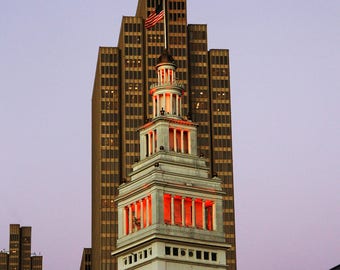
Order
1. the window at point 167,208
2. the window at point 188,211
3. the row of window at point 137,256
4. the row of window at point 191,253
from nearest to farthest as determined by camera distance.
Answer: the row of window at point 191,253 < the row of window at point 137,256 < the window at point 167,208 < the window at point 188,211

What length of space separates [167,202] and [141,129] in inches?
445

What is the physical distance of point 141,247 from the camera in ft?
424

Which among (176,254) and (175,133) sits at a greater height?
(175,133)

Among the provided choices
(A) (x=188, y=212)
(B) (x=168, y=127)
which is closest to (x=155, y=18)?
(B) (x=168, y=127)

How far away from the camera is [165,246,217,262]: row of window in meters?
127

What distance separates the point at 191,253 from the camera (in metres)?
129

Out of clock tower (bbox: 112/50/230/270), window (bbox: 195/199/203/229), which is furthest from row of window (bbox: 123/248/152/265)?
window (bbox: 195/199/203/229)

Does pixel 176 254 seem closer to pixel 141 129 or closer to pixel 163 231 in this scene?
pixel 163 231

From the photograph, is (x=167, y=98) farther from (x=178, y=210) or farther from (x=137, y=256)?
(x=137, y=256)

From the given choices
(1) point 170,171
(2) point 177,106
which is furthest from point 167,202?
(2) point 177,106

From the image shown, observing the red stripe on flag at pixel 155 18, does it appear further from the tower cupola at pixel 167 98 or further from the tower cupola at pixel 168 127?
the tower cupola at pixel 167 98

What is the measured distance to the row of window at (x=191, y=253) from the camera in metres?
127

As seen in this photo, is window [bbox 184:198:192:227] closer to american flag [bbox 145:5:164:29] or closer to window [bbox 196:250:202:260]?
window [bbox 196:250:202:260]

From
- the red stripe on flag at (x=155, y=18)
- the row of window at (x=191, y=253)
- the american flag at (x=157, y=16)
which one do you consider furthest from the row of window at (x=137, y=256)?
the american flag at (x=157, y=16)
